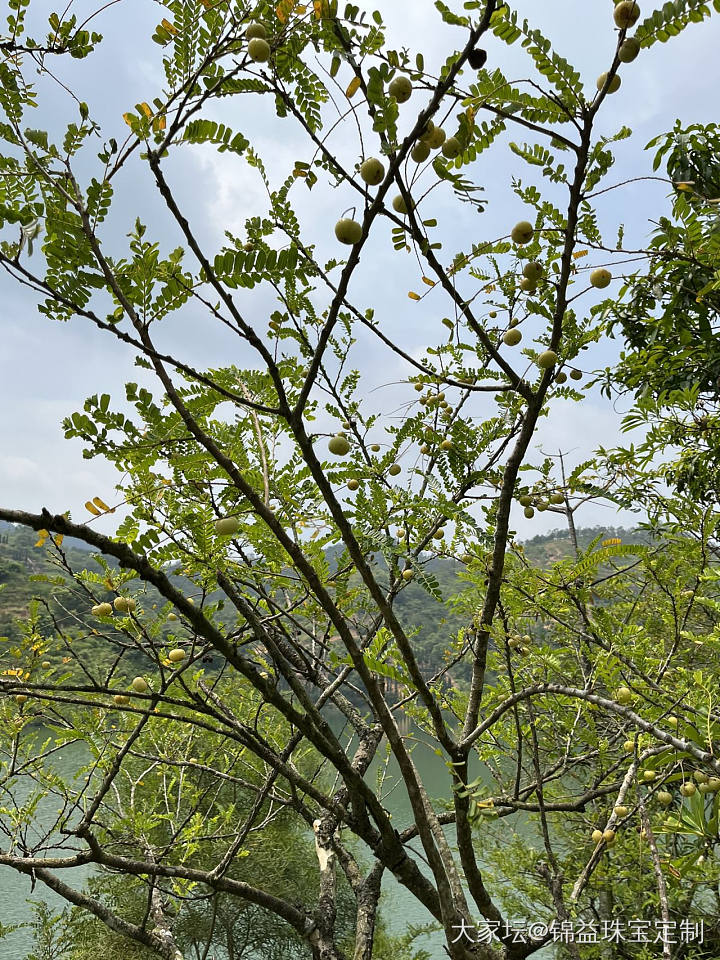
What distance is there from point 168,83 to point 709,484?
3.62 metres

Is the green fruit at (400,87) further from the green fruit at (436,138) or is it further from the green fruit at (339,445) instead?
the green fruit at (339,445)

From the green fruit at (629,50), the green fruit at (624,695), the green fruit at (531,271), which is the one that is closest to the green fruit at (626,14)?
the green fruit at (629,50)

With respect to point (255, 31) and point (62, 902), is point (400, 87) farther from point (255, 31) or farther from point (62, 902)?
point (62, 902)

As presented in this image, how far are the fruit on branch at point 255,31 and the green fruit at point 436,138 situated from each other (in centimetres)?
36

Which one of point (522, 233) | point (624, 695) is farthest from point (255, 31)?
point (624, 695)

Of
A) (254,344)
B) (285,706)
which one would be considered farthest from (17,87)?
(285,706)

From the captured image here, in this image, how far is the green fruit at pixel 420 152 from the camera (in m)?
0.93

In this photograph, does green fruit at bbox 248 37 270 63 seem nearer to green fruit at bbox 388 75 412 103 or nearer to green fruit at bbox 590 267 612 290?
green fruit at bbox 388 75 412 103

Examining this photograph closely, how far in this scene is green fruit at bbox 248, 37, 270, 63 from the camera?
99 cm

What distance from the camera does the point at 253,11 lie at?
1.11 m

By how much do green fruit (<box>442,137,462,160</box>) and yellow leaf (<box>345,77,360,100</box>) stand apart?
7.3 inches

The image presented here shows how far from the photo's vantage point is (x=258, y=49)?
998mm

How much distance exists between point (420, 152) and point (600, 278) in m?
0.74

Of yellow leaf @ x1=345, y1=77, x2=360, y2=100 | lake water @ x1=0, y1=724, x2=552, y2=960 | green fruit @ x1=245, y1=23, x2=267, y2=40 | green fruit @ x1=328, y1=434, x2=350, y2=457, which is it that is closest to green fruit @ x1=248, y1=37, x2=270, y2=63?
green fruit @ x1=245, y1=23, x2=267, y2=40
